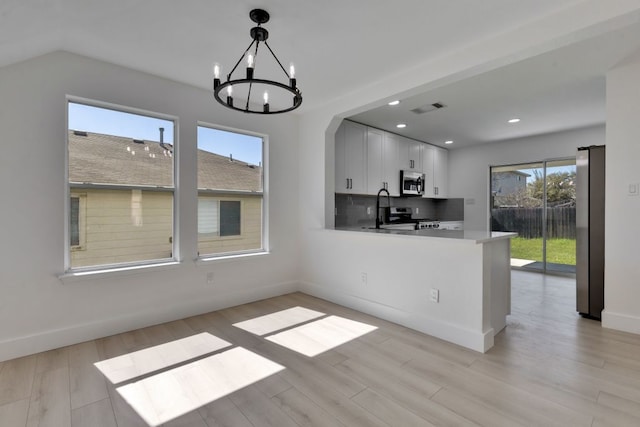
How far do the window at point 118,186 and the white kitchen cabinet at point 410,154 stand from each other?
387 cm

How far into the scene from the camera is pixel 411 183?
18.5 ft

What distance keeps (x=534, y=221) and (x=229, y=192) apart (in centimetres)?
562

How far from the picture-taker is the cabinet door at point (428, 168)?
6090 millimetres

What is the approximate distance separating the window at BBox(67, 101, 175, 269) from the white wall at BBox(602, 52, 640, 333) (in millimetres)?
4479

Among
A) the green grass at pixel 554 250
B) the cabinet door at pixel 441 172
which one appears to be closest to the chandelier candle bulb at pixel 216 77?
the cabinet door at pixel 441 172

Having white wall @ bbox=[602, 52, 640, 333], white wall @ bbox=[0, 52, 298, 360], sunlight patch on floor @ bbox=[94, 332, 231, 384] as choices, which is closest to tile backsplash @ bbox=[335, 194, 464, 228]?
white wall @ bbox=[0, 52, 298, 360]

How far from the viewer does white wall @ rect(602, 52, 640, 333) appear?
9.24 ft

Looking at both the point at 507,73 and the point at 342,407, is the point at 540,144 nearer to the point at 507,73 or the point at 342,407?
the point at 507,73

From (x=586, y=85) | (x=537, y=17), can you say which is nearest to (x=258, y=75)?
(x=537, y=17)

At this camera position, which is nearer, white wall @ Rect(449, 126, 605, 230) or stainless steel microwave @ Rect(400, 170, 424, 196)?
white wall @ Rect(449, 126, 605, 230)

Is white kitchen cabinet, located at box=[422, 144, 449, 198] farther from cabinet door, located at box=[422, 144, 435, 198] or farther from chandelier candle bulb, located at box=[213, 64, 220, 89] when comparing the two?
chandelier candle bulb, located at box=[213, 64, 220, 89]

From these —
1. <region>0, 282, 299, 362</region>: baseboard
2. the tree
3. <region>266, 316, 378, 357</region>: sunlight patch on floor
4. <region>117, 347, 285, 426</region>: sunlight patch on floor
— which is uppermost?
the tree

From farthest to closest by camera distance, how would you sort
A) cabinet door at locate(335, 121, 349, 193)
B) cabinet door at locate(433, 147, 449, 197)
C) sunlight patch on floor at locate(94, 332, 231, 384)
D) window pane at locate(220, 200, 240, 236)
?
cabinet door at locate(433, 147, 449, 197) → cabinet door at locate(335, 121, 349, 193) → window pane at locate(220, 200, 240, 236) → sunlight patch on floor at locate(94, 332, 231, 384)

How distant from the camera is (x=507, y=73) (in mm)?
3047
